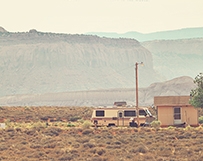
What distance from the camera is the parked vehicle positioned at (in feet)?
157

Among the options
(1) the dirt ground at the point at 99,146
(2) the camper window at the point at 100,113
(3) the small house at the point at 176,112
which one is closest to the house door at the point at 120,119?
(2) the camper window at the point at 100,113

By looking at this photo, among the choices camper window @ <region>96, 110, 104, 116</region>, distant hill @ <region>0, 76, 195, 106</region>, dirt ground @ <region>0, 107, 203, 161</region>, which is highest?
distant hill @ <region>0, 76, 195, 106</region>

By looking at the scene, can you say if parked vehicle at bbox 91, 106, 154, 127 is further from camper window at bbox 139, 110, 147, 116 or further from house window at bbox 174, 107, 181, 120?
house window at bbox 174, 107, 181, 120

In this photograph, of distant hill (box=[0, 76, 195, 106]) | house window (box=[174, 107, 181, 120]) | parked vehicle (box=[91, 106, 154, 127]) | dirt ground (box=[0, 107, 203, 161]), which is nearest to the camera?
dirt ground (box=[0, 107, 203, 161])

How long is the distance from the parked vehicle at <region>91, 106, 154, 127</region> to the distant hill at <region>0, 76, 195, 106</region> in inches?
4464

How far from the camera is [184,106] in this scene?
49312 millimetres

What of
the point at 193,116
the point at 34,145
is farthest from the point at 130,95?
the point at 34,145

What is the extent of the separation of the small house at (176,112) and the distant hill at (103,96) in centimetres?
11183

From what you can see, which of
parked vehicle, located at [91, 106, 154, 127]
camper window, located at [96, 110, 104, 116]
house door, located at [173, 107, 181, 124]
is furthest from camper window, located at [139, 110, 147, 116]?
camper window, located at [96, 110, 104, 116]

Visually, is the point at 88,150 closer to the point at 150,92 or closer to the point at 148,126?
the point at 148,126

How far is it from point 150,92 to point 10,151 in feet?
472

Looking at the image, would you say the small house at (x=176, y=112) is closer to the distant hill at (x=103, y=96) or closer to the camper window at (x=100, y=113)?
the camper window at (x=100, y=113)

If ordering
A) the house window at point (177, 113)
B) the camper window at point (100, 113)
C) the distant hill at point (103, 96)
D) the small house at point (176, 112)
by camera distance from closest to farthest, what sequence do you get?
the camper window at point (100, 113) < the small house at point (176, 112) < the house window at point (177, 113) < the distant hill at point (103, 96)

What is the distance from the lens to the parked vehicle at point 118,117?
4775 centimetres
